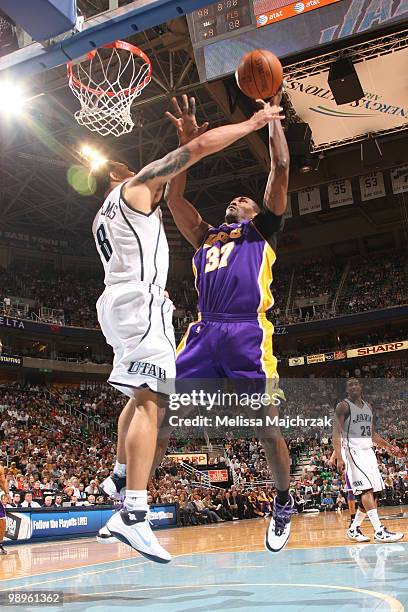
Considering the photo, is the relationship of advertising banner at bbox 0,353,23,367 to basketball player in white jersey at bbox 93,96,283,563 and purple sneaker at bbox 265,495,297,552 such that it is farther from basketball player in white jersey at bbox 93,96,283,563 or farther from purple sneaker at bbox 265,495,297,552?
basketball player in white jersey at bbox 93,96,283,563

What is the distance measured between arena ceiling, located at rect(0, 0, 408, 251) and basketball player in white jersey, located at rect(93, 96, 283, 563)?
7.55 metres

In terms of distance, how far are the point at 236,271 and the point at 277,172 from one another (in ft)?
2.03

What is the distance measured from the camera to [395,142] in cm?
1205

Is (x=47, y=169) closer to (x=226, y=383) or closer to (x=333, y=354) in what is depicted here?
(x=333, y=354)

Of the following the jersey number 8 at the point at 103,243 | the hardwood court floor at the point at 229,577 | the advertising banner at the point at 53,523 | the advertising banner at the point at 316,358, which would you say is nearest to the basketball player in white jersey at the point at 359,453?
the hardwood court floor at the point at 229,577

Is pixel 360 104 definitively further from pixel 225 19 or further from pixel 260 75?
pixel 260 75

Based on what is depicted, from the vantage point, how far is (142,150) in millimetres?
20969

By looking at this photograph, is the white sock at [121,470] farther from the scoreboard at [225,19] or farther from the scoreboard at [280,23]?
the scoreboard at [225,19]

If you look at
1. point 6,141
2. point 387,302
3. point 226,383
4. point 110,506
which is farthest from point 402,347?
point 226,383

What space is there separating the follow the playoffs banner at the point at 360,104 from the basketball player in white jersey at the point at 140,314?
23.7 ft

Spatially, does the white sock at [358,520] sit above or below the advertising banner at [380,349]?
below

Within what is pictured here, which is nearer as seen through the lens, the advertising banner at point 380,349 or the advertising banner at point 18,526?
the advertising banner at point 18,526

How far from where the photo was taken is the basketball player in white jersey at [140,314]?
2.83m

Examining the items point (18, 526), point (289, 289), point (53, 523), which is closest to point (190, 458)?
point (53, 523)
